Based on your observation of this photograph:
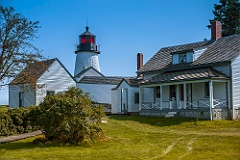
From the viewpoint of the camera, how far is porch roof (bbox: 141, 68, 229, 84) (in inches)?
1037

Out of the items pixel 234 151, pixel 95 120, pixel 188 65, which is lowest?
pixel 234 151

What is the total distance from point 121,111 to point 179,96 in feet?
22.4

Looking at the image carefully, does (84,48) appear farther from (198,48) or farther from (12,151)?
(12,151)

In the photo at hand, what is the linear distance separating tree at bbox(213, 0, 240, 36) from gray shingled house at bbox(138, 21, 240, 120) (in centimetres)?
1932

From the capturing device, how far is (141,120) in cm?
2675

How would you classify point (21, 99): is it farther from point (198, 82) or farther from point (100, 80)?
point (198, 82)

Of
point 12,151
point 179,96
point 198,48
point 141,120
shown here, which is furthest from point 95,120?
point 198,48

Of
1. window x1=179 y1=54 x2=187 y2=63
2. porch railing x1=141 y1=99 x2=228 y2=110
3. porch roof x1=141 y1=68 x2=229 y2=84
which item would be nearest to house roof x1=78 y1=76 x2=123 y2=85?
porch railing x1=141 y1=99 x2=228 y2=110

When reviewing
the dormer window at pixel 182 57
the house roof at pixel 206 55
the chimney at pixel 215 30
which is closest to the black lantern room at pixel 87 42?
the house roof at pixel 206 55

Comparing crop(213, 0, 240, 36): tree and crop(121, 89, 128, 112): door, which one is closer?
crop(121, 89, 128, 112): door

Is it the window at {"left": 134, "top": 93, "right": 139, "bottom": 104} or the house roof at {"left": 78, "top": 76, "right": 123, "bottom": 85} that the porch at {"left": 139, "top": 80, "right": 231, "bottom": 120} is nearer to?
the window at {"left": 134, "top": 93, "right": 139, "bottom": 104}

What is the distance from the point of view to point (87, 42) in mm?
51625

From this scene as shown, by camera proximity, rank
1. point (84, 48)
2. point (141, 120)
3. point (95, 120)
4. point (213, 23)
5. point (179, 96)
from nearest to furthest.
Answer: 1. point (95, 120)
2. point (141, 120)
3. point (179, 96)
4. point (213, 23)
5. point (84, 48)

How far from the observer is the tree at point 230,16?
51.5m
